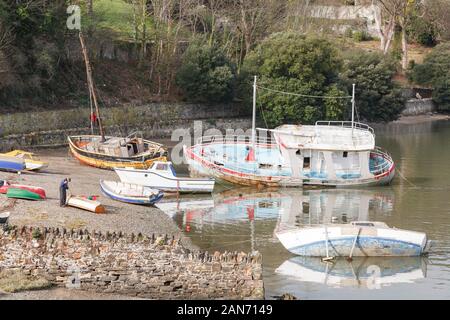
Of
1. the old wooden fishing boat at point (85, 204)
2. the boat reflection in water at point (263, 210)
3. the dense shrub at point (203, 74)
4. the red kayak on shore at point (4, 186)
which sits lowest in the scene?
the boat reflection in water at point (263, 210)

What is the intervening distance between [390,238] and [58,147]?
102ft

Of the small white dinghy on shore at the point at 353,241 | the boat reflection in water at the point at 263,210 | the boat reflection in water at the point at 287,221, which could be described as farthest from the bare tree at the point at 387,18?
the small white dinghy on shore at the point at 353,241

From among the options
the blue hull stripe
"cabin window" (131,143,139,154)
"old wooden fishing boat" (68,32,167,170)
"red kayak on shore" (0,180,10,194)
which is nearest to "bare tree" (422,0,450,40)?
"old wooden fishing boat" (68,32,167,170)

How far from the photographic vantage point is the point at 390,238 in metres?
35.3

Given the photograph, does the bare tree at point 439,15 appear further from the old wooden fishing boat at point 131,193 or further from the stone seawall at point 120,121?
the old wooden fishing boat at point 131,193

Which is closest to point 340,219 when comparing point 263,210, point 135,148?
point 263,210

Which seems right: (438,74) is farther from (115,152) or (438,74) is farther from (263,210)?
(263,210)

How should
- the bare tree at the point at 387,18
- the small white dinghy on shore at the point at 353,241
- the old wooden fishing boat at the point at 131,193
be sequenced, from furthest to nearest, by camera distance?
the bare tree at the point at 387,18 < the old wooden fishing boat at the point at 131,193 < the small white dinghy on shore at the point at 353,241

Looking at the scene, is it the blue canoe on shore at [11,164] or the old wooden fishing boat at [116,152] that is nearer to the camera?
the blue canoe on shore at [11,164]

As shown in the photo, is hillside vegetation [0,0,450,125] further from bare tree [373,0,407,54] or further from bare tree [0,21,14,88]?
bare tree [373,0,407,54]

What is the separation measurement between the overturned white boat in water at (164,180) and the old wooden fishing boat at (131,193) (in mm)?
4170

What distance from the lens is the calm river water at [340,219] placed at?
31.6 metres
